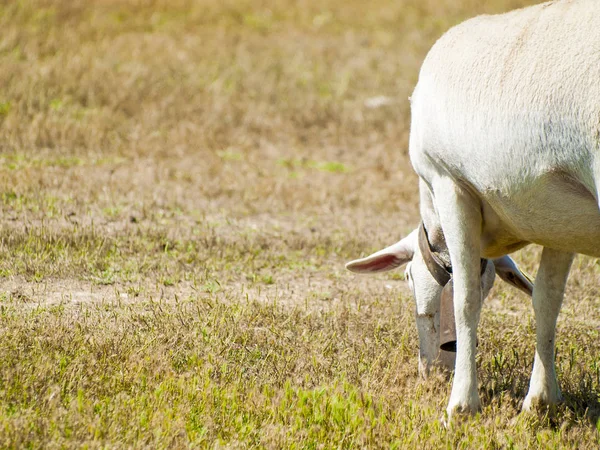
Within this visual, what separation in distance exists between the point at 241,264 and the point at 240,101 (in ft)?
22.4

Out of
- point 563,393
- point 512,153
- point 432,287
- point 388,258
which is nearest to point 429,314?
point 432,287

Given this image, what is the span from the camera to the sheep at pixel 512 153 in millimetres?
3570

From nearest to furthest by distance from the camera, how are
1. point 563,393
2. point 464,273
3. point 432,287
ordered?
point 464,273
point 563,393
point 432,287

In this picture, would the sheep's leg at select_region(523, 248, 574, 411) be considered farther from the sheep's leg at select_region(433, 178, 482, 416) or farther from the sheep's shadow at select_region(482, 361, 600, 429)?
the sheep's leg at select_region(433, 178, 482, 416)

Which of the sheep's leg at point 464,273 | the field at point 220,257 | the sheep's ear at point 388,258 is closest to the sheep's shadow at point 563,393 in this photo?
the field at point 220,257

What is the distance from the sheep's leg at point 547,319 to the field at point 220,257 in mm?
144

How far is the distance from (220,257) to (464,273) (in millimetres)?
3317

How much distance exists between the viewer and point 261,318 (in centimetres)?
582

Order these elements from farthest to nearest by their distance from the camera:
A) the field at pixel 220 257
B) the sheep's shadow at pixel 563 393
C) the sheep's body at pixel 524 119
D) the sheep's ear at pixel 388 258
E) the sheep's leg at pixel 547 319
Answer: the sheep's ear at pixel 388 258, the sheep's leg at pixel 547 319, the sheep's shadow at pixel 563 393, the field at pixel 220 257, the sheep's body at pixel 524 119

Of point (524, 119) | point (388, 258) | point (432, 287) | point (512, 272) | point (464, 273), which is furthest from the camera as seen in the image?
point (388, 258)

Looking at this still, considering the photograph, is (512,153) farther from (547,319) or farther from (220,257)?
(220,257)

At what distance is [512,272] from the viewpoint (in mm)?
5492

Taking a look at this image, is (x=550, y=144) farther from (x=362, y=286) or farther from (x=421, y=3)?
(x=421, y=3)

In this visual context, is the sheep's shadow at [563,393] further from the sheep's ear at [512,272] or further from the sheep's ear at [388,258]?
the sheep's ear at [388,258]
